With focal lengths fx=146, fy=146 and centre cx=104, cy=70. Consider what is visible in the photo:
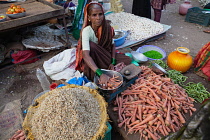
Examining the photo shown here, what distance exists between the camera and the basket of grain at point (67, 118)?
1.55 m

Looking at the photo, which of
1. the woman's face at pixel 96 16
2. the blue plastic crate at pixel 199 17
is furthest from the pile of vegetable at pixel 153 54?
the blue plastic crate at pixel 199 17

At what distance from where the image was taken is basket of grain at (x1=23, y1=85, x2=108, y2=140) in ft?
5.10

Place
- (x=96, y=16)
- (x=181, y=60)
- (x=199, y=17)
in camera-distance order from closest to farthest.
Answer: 1. (x=96, y=16)
2. (x=181, y=60)
3. (x=199, y=17)

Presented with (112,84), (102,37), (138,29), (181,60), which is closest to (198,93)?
(181,60)

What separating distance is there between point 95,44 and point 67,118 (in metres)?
1.51

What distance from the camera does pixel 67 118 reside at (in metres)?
1.61

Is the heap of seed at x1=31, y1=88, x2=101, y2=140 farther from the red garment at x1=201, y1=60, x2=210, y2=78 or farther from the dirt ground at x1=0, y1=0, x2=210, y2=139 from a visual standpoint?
the red garment at x1=201, y1=60, x2=210, y2=78

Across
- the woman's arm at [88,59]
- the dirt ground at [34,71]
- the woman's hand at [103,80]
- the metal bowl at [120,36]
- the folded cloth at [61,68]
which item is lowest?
the dirt ground at [34,71]

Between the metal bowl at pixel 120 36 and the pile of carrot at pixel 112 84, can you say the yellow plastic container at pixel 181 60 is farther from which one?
the pile of carrot at pixel 112 84

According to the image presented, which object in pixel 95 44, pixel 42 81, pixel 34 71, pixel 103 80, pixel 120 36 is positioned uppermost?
pixel 95 44

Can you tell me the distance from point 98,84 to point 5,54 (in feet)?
10.2

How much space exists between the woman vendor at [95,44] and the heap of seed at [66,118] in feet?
1.98

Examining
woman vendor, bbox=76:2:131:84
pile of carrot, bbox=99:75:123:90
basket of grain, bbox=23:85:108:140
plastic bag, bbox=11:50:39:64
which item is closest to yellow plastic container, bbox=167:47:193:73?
woman vendor, bbox=76:2:131:84

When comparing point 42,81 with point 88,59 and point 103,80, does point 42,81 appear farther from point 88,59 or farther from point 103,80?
point 103,80
